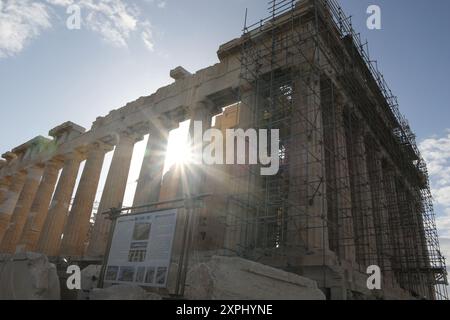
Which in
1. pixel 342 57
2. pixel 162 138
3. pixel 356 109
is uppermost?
pixel 342 57

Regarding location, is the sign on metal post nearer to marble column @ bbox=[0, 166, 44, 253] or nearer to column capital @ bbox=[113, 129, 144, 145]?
column capital @ bbox=[113, 129, 144, 145]

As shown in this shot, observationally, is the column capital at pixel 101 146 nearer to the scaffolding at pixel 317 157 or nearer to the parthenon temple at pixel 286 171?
the parthenon temple at pixel 286 171

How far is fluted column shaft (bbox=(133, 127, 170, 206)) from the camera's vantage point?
21.5 metres

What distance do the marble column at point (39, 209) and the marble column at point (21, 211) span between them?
256 centimetres

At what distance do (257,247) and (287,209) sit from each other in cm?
206

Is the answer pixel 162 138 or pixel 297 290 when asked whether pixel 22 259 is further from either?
pixel 162 138

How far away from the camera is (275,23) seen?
18969 mm

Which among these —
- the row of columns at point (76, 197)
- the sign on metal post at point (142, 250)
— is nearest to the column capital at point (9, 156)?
the row of columns at point (76, 197)

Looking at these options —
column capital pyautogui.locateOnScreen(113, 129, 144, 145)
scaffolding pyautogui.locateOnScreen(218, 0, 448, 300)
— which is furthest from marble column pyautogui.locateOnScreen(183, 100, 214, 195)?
column capital pyautogui.locateOnScreen(113, 129, 144, 145)

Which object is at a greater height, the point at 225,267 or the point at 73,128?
the point at 73,128

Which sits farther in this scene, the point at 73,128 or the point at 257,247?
the point at 73,128
